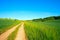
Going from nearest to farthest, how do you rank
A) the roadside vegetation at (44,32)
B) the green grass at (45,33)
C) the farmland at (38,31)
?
the green grass at (45,33), the roadside vegetation at (44,32), the farmland at (38,31)

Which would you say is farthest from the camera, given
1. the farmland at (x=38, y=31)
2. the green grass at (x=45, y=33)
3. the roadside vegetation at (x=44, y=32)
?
the farmland at (x=38, y=31)

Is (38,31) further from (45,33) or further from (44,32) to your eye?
(45,33)

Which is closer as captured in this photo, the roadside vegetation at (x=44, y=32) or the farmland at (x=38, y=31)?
the roadside vegetation at (x=44, y=32)

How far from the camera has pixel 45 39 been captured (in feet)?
38.2

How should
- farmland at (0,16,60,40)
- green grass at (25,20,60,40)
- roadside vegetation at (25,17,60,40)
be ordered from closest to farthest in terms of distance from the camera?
green grass at (25,20,60,40) < roadside vegetation at (25,17,60,40) < farmland at (0,16,60,40)

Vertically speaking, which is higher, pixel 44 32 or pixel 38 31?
pixel 44 32

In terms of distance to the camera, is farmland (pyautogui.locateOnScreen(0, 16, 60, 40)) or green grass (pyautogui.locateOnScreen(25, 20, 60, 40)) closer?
green grass (pyautogui.locateOnScreen(25, 20, 60, 40))

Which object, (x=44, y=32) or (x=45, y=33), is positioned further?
(x=44, y=32)

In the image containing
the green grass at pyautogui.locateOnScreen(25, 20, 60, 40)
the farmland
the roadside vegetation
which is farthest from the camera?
the farmland

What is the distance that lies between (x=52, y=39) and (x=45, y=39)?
0.70 metres

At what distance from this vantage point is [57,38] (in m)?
11.4

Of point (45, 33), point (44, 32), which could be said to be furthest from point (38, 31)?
point (45, 33)

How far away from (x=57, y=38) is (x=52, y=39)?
1.65ft

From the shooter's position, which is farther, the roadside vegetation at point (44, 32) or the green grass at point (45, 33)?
the roadside vegetation at point (44, 32)
